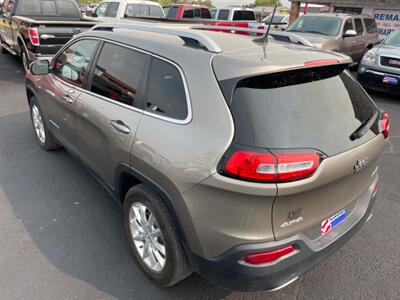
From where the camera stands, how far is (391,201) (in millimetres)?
3674

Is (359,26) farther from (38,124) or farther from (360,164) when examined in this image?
(360,164)

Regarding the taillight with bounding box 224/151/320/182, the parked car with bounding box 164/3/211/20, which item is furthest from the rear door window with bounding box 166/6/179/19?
the taillight with bounding box 224/151/320/182

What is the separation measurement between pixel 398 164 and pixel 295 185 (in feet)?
11.4

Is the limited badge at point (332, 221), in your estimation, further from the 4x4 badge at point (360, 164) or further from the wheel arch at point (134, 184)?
the wheel arch at point (134, 184)

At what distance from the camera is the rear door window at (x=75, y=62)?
3.24 metres

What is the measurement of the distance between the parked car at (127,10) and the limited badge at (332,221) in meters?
11.0

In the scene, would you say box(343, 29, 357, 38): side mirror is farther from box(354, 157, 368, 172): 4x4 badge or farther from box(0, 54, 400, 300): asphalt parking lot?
box(354, 157, 368, 172): 4x4 badge

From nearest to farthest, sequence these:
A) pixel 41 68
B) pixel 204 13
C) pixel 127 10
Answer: pixel 41 68, pixel 127 10, pixel 204 13

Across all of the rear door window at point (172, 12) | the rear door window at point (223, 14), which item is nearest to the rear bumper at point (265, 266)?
the rear door window at point (172, 12)

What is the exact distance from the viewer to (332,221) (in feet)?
7.18

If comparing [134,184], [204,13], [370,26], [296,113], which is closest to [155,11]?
[204,13]

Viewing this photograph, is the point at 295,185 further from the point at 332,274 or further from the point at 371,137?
the point at 332,274

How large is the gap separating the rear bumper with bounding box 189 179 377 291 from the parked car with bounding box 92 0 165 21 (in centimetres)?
1104

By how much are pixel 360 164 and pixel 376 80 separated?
639cm
